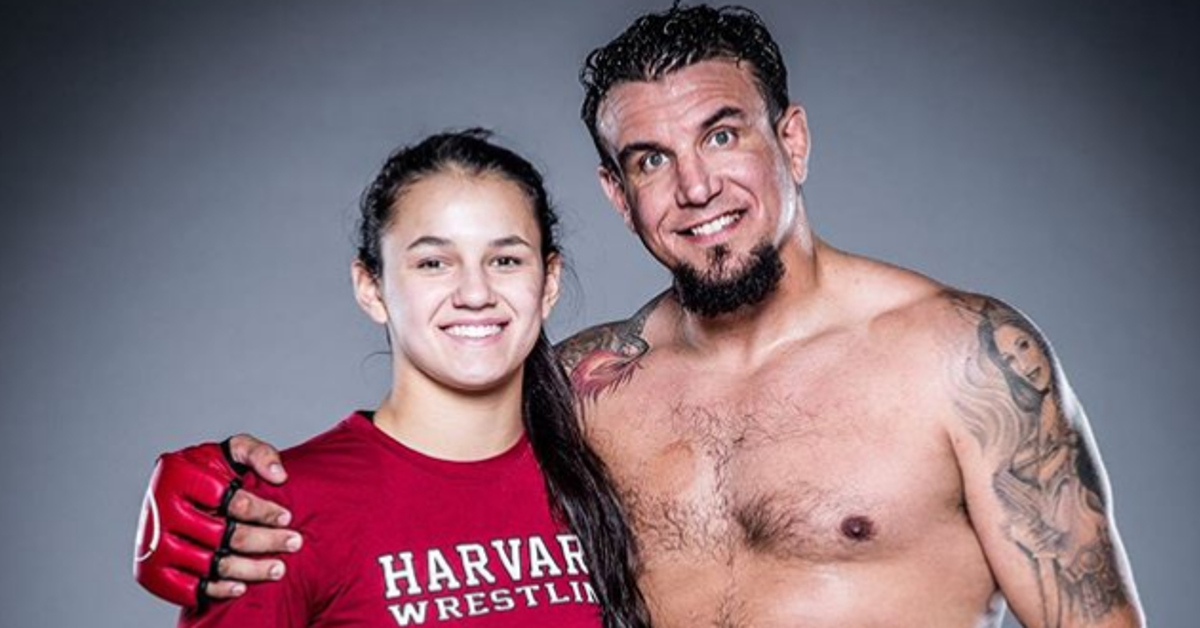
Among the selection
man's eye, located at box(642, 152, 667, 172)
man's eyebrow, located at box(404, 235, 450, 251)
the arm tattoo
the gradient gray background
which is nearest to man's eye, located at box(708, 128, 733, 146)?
man's eye, located at box(642, 152, 667, 172)

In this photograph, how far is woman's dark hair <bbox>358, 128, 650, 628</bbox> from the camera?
2.85 m

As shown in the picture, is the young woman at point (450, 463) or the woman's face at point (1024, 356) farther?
the woman's face at point (1024, 356)

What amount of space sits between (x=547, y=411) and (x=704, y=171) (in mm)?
670

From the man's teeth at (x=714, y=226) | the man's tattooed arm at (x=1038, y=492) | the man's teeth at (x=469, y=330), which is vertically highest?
the man's teeth at (x=714, y=226)

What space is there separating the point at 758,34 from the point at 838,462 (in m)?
1.00

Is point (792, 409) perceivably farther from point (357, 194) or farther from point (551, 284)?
point (357, 194)

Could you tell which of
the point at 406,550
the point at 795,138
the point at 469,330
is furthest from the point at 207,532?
the point at 795,138

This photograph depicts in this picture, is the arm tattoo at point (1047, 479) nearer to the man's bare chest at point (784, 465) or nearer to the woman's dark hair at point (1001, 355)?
the woman's dark hair at point (1001, 355)

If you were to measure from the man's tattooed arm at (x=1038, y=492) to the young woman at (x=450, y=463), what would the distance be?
0.73 meters

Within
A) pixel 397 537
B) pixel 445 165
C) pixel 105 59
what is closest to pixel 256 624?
pixel 397 537

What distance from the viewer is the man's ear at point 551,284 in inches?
115

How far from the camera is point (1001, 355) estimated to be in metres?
3.16

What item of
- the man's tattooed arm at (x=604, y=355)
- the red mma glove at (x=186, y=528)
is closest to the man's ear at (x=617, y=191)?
the man's tattooed arm at (x=604, y=355)

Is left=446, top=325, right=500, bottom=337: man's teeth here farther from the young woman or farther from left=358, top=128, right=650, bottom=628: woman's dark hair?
left=358, top=128, right=650, bottom=628: woman's dark hair
